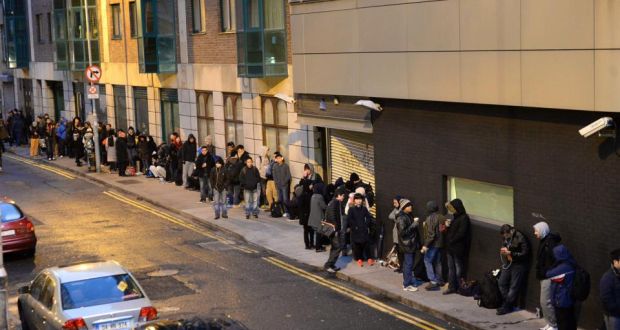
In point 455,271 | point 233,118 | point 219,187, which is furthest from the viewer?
point 233,118

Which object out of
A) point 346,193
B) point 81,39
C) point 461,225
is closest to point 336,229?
point 346,193

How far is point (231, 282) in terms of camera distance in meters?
18.7

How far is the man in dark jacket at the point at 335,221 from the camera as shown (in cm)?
1914

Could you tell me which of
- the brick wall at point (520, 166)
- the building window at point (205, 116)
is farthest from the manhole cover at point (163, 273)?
the building window at point (205, 116)

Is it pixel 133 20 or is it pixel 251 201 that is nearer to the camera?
pixel 251 201

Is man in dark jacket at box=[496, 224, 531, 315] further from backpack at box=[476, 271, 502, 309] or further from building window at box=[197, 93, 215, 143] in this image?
building window at box=[197, 93, 215, 143]

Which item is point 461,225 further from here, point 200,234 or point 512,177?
point 200,234

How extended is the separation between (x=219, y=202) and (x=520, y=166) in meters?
11.5

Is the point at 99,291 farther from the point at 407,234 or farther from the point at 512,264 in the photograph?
the point at 512,264

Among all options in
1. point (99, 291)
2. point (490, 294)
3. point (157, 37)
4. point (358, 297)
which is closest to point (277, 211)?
point (358, 297)

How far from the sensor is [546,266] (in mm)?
14516

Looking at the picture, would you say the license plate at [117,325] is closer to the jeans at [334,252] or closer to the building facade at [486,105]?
the jeans at [334,252]

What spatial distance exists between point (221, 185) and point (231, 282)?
655 centimetres

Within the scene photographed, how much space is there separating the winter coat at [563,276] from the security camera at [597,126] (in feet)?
5.84
